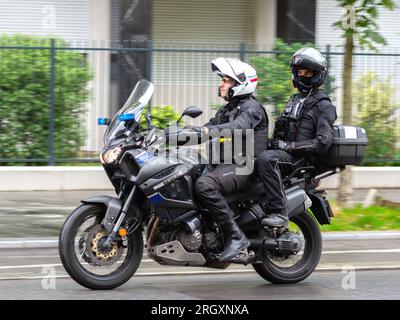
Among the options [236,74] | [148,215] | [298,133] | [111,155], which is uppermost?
[236,74]

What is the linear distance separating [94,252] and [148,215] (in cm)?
55

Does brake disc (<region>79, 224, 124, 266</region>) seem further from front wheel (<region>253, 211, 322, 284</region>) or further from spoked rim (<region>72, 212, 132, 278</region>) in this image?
front wheel (<region>253, 211, 322, 284</region>)

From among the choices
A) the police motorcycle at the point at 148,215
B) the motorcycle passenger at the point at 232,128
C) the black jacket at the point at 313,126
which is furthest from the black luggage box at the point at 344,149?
the motorcycle passenger at the point at 232,128

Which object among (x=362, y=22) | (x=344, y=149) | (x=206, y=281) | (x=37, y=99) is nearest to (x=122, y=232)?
(x=206, y=281)

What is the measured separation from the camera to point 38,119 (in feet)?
43.6

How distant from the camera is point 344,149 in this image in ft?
25.1

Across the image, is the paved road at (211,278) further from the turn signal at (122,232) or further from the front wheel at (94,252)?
the turn signal at (122,232)

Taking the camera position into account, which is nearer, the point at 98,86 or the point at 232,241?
the point at 232,241

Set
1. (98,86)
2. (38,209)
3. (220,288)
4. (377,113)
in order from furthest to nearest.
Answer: (377,113), (98,86), (38,209), (220,288)

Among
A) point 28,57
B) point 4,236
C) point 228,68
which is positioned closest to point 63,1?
point 28,57

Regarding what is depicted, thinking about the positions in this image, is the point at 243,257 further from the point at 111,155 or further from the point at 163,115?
the point at 163,115
